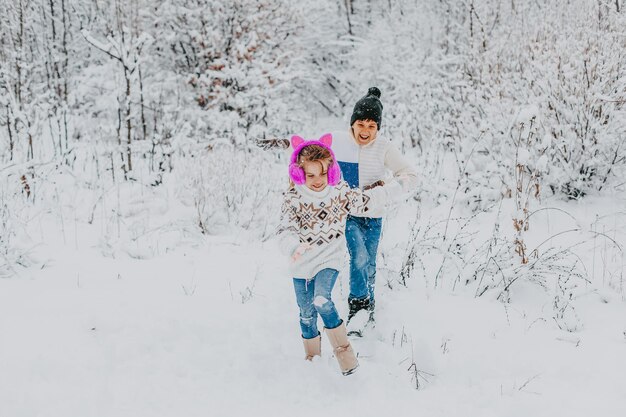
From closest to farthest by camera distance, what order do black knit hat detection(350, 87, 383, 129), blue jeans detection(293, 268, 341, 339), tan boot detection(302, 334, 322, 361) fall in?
blue jeans detection(293, 268, 341, 339)
tan boot detection(302, 334, 322, 361)
black knit hat detection(350, 87, 383, 129)

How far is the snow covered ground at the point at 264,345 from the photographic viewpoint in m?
2.38

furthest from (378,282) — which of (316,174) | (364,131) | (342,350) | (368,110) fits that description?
(316,174)

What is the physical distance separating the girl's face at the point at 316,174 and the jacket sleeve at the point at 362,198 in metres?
0.15

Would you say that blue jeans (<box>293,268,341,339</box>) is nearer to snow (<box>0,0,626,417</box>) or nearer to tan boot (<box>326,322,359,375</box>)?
tan boot (<box>326,322,359,375</box>)

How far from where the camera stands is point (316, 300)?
8.21 feet

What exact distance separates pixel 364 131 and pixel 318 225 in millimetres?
735

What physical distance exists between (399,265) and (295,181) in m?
1.93

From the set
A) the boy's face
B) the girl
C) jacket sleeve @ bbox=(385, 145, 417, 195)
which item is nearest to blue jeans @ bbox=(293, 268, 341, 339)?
the girl

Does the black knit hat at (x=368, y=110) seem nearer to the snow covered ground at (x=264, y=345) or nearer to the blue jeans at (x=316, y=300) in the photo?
the blue jeans at (x=316, y=300)

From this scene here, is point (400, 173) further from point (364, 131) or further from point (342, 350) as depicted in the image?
point (342, 350)

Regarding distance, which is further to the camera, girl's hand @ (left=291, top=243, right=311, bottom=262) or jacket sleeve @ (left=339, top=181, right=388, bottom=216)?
jacket sleeve @ (left=339, top=181, right=388, bottom=216)

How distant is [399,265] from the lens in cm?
410

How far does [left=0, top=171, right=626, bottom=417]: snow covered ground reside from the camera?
7.79 ft

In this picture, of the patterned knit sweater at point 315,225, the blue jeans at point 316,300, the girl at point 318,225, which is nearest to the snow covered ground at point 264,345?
the blue jeans at point 316,300
